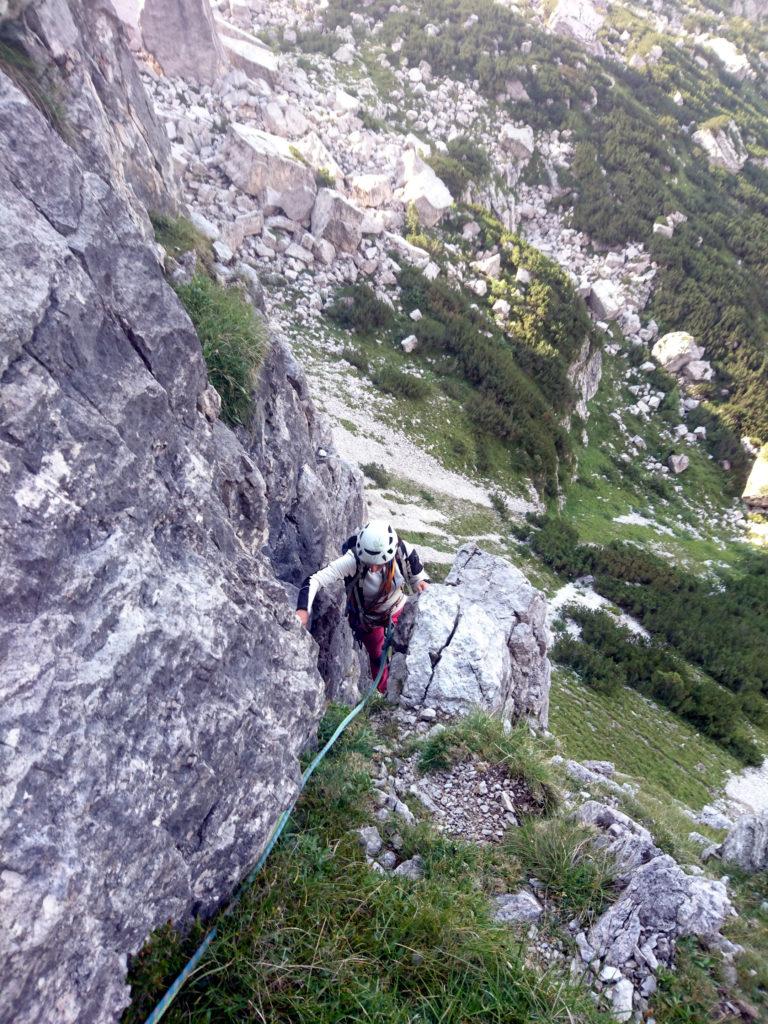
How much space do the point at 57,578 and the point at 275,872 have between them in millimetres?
2400

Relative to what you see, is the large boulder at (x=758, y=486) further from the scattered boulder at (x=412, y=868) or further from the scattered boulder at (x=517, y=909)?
the scattered boulder at (x=412, y=868)

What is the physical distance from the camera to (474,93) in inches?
2031

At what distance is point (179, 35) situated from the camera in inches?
1382

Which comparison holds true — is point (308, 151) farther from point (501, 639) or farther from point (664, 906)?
point (664, 906)

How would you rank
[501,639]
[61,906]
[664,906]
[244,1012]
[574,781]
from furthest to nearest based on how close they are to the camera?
[501,639], [574,781], [664,906], [244,1012], [61,906]

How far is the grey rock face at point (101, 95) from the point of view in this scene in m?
9.07

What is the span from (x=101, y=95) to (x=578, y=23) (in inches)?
3129

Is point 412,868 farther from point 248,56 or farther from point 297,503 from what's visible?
point 248,56

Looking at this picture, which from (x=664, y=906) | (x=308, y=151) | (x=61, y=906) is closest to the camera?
(x=61, y=906)

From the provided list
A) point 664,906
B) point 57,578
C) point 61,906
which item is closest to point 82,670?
point 57,578

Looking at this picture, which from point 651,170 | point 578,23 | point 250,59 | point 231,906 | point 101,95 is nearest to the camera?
point 231,906

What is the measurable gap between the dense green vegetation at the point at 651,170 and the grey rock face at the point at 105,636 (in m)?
45.4

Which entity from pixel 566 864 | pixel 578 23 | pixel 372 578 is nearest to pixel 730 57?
pixel 578 23

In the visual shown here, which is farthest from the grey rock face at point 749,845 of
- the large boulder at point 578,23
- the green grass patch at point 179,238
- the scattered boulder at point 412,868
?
the large boulder at point 578,23
